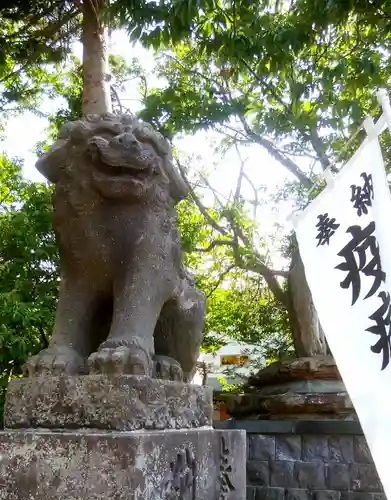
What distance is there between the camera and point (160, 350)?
8.28 feet

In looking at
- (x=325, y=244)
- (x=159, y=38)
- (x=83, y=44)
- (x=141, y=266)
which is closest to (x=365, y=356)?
(x=325, y=244)

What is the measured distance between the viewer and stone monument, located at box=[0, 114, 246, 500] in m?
1.77

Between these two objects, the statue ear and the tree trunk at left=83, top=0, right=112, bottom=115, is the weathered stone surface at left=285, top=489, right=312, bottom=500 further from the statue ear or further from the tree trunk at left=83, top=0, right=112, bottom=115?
the tree trunk at left=83, top=0, right=112, bottom=115

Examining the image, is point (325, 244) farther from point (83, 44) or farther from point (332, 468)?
point (83, 44)

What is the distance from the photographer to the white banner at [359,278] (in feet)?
5.39

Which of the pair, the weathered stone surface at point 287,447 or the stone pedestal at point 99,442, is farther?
the weathered stone surface at point 287,447

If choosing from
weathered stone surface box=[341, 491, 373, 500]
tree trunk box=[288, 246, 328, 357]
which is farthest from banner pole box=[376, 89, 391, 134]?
tree trunk box=[288, 246, 328, 357]

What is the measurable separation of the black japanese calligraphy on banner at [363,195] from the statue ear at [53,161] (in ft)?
3.82

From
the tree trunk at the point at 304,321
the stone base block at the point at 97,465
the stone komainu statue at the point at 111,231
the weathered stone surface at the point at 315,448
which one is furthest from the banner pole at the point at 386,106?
the tree trunk at the point at 304,321

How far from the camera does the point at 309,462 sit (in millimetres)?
3986

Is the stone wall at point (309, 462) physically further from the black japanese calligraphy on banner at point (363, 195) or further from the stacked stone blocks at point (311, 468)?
the black japanese calligraphy on banner at point (363, 195)

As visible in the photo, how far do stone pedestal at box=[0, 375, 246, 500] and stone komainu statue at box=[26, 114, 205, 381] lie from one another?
0.70 ft

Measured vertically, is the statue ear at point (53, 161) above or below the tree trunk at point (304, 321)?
below

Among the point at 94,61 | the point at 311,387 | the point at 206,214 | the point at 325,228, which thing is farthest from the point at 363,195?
the point at 206,214
